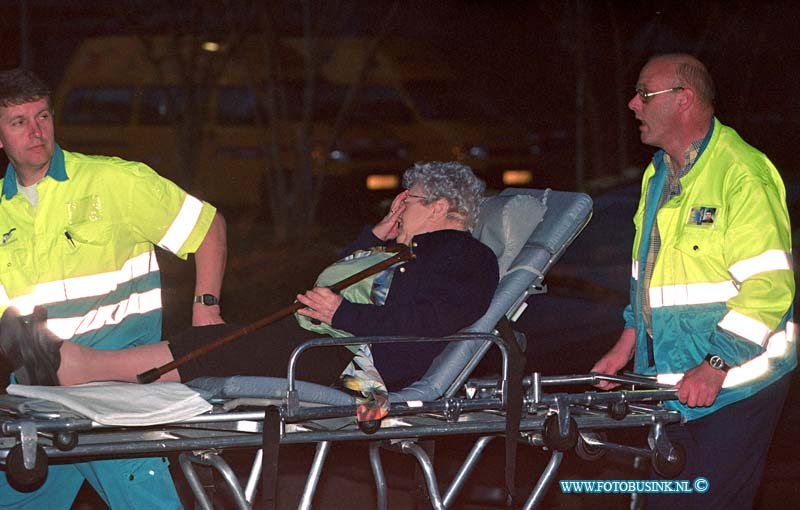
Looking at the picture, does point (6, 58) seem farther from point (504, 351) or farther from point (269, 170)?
point (504, 351)

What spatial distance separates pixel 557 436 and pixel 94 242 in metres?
1.93

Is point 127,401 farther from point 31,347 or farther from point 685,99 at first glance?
point 685,99

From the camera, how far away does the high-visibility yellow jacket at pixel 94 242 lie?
530cm

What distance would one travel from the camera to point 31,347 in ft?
15.9

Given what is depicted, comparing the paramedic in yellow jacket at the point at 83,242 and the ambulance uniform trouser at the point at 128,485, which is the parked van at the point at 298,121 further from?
the ambulance uniform trouser at the point at 128,485

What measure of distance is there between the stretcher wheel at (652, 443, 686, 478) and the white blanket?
1600mm

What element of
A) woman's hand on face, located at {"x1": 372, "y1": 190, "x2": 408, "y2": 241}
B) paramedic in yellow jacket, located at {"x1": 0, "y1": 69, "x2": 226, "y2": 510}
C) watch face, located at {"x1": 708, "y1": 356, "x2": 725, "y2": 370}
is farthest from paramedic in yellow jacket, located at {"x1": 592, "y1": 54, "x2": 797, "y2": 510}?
paramedic in yellow jacket, located at {"x1": 0, "y1": 69, "x2": 226, "y2": 510}

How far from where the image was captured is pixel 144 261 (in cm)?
558

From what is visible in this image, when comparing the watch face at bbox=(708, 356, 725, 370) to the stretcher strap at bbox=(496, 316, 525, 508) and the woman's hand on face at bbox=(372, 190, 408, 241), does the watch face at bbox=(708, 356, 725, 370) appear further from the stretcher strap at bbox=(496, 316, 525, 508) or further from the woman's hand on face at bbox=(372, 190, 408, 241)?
the woman's hand on face at bbox=(372, 190, 408, 241)

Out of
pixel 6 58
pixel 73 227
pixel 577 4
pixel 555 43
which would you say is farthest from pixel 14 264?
pixel 555 43

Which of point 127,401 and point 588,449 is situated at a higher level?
point 127,401

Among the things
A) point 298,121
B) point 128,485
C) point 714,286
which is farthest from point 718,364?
point 298,121

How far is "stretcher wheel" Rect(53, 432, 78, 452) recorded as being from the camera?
437cm

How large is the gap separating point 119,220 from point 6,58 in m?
16.9
